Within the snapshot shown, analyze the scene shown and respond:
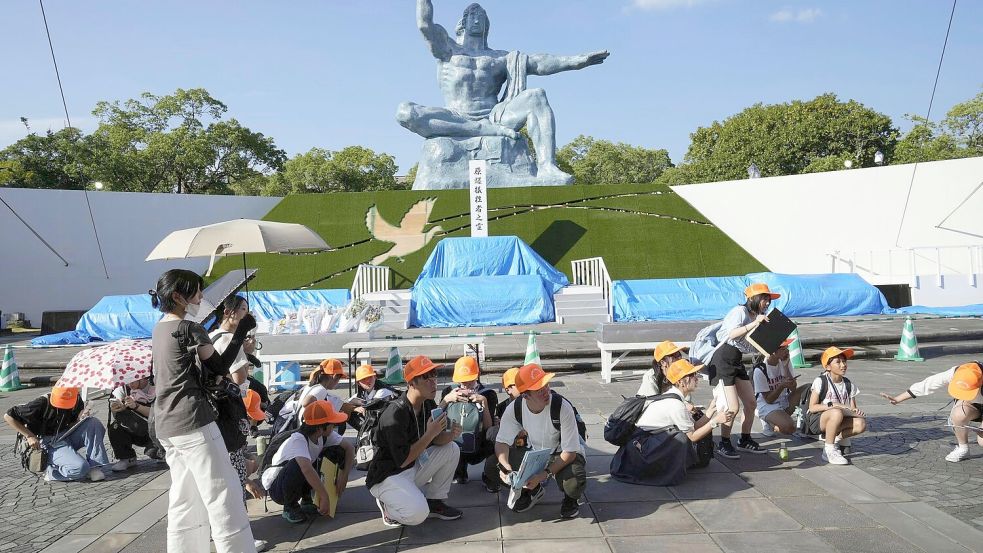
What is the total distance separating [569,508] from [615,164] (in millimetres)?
47075

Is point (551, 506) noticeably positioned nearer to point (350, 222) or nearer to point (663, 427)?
point (663, 427)

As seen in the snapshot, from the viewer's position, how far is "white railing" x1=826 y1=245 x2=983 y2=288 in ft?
50.7

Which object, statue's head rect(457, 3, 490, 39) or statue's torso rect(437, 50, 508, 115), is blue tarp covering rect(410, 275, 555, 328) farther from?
statue's head rect(457, 3, 490, 39)

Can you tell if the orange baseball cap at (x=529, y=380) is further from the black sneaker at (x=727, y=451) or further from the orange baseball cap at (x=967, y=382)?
the orange baseball cap at (x=967, y=382)

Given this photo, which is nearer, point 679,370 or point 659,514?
point 659,514

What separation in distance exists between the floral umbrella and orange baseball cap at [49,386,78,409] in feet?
0.17

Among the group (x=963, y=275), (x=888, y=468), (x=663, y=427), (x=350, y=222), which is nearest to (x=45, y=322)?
(x=350, y=222)

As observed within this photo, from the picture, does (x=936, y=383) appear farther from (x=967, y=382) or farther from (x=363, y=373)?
(x=363, y=373)

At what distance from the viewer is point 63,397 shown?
4.78 metres

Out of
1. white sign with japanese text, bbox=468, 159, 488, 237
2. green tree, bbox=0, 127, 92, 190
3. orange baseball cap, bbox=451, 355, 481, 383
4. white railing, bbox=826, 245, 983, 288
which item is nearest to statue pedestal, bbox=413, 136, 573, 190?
white sign with japanese text, bbox=468, 159, 488, 237

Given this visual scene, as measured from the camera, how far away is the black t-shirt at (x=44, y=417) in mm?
4789

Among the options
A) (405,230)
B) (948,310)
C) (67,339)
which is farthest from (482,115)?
(948,310)

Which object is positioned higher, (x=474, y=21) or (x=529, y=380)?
(x=474, y=21)

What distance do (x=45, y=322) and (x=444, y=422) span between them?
46.9 feet
